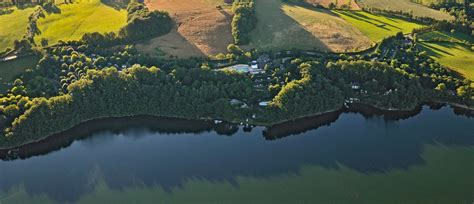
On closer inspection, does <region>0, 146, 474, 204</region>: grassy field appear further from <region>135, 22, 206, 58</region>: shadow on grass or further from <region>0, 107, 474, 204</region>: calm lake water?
<region>135, 22, 206, 58</region>: shadow on grass

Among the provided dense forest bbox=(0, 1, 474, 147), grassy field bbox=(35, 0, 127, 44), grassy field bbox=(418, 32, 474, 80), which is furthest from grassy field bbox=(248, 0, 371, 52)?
grassy field bbox=(35, 0, 127, 44)

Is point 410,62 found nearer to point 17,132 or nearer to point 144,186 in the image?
point 144,186

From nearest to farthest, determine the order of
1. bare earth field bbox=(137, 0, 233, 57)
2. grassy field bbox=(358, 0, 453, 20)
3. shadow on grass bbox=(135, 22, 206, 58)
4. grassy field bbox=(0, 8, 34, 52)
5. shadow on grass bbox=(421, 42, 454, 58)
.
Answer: shadow on grass bbox=(421, 42, 454, 58)
shadow on grass bbox=(135, 22, 206, 58)
bare earth field bbox=(137, 0, 233, 57)
grassy field bbox=(0, 8, 34, 52)
grassy field bbox=(358, 0, 453, 20)

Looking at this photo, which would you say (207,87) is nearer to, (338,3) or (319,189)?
(319,189)

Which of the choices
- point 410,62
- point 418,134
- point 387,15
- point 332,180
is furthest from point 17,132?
point 387,15

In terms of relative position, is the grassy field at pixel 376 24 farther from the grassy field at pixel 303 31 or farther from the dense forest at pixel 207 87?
the dense forest at pixel 207 87

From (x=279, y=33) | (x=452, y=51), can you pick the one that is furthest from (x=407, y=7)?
(x=279, y=33)

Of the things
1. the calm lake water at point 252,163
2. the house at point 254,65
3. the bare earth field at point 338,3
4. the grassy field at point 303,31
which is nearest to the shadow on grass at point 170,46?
the house at point 254,65
